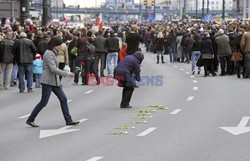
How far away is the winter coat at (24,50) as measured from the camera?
22.8 metres

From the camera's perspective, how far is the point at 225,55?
28906 mm

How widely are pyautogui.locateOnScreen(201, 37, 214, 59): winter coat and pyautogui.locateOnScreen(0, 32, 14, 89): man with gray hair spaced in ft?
26.9

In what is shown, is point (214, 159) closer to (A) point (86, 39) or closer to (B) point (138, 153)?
(B) point (138, 153)

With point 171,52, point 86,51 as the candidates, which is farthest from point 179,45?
point 86,51

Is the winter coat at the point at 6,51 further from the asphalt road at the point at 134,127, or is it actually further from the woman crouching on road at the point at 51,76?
the woman crouching on road at the point at 51,76

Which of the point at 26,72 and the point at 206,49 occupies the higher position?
the point at 206,49

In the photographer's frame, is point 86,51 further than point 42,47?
Yes

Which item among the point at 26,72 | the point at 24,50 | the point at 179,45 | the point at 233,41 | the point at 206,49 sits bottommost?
the point at 179,45

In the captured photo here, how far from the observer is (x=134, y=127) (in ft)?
46.7

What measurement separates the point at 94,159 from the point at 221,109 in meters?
7.36

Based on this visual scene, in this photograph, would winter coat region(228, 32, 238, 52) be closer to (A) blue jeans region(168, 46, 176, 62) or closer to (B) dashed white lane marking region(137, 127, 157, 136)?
(A) blue jeans region(168, 46, 176, 62)

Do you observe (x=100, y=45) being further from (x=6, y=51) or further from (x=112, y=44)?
(x=6, y=51)

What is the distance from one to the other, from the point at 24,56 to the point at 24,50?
0.60ft

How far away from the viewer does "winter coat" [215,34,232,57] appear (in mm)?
28797
